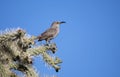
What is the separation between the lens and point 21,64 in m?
3.78

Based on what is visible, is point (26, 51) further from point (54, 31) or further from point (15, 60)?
point (54, 31)

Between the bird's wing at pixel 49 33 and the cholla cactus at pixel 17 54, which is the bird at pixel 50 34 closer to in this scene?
the bird's wing at pixel 49 33

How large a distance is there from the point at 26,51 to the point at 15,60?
250 millimetres

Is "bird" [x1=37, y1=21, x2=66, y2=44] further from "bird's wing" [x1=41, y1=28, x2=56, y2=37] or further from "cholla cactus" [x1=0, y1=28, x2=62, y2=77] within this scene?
"cholla cactus" [x1=0, y1=28, x2=62, y2=77]

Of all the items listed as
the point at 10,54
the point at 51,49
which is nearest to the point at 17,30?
the point at 10,54

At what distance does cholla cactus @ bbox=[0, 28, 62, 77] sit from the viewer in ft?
11.5

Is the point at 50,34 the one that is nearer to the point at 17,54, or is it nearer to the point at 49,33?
the point at 49,33

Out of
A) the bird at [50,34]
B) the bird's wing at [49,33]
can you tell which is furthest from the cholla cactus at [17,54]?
the bird's wing at [49,33]

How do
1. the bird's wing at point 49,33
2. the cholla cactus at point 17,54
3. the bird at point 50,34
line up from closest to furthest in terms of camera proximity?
the cholla cactus at point 17,54, the bird at point 50,34, the bird's wing at point 49,33

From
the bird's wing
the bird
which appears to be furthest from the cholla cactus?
the bird's wing

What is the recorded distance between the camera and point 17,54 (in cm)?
363

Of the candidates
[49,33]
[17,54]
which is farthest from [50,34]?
[17,54]

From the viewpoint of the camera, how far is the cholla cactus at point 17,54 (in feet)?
11.5

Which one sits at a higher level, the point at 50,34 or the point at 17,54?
the point at 50,34
